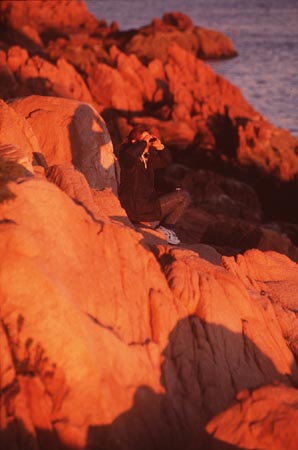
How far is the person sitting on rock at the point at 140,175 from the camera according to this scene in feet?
36.6

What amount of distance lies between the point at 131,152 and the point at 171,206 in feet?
6.67

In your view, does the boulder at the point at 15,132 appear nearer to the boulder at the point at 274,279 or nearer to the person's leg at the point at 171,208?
the person's leg at the point at 171,208

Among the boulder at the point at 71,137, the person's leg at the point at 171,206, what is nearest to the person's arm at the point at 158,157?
the person's leg at the point at 171,206

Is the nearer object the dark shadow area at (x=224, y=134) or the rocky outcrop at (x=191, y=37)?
the dark shadow area at (x=224, y=134)

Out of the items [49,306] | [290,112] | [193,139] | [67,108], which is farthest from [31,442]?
[290,112]

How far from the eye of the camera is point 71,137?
14.4 m

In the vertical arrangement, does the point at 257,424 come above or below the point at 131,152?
below

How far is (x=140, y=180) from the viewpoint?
11.4m

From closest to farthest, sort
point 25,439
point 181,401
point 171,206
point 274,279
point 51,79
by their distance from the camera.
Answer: point 25,439, point 181,401, point 274,279, point 171,206, point 51,79

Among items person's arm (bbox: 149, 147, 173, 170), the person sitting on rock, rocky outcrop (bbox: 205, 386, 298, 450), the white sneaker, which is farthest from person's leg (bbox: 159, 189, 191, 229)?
rocky outcrop (bbox: 205, 386, 298, 450)

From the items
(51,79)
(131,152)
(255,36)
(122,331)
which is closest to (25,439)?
(122,331)

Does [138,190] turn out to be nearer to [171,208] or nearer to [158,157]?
[158,157]

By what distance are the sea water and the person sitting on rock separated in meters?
25.8

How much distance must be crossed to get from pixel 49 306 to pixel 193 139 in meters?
29.2
